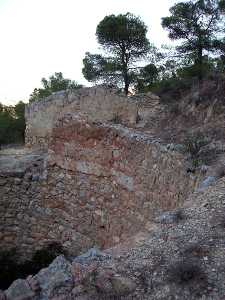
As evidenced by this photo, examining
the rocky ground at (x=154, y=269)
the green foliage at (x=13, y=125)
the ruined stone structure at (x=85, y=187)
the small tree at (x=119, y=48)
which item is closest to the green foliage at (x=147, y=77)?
the small tree at (x=119, y=48)

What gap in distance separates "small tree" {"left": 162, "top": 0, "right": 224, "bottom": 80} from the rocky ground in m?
13.2

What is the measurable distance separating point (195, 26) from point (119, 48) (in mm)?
4736

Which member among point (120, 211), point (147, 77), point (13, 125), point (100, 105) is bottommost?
point (120, 211)

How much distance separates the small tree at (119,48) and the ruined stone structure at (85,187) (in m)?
12.0

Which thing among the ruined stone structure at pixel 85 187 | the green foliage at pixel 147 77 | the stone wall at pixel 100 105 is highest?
the green foliage at pixel 147 77

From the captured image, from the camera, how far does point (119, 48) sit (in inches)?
818

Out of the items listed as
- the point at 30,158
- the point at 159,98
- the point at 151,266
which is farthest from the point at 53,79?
the point at 151,266

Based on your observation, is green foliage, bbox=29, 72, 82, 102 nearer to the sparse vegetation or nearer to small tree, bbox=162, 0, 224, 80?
small tree, bbox=162, 0, 224, 80

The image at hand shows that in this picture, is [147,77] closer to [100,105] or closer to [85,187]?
[100,105]

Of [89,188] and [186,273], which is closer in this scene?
[186,273]

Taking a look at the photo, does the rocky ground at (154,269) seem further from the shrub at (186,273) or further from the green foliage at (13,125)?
the green foliage at (13,125)

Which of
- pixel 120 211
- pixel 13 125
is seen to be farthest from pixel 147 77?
pixel 120 211

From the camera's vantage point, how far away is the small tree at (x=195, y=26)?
1677cm

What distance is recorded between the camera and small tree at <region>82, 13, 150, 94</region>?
2034 centimetres
